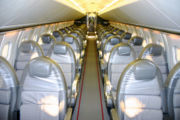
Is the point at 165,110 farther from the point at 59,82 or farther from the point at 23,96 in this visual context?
the point at 23,96

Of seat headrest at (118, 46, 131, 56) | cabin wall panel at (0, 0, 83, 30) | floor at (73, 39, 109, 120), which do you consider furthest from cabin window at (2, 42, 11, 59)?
seat headrest at (118, 46, 131, 56)

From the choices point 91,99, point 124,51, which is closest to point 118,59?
point 124,51

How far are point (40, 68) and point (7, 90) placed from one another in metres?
0.49

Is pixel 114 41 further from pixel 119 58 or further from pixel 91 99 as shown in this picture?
pixel 91 99

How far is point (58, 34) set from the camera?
20.8 feet

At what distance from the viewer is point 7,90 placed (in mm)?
2084

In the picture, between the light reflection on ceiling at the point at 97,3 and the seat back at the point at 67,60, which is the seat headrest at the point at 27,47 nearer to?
the seat back at the point at 67,60

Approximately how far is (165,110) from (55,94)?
1426 mm

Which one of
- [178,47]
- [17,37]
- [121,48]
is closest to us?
[121,48]

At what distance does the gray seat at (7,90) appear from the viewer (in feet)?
6.82

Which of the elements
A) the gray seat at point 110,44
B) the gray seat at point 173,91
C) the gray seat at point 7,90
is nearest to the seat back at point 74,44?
the gray seat at point 110,44

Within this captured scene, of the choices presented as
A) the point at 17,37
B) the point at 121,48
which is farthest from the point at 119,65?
the point at 17,37

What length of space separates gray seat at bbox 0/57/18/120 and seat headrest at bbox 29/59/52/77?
259mm

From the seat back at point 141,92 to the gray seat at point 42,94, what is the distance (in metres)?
0.78
